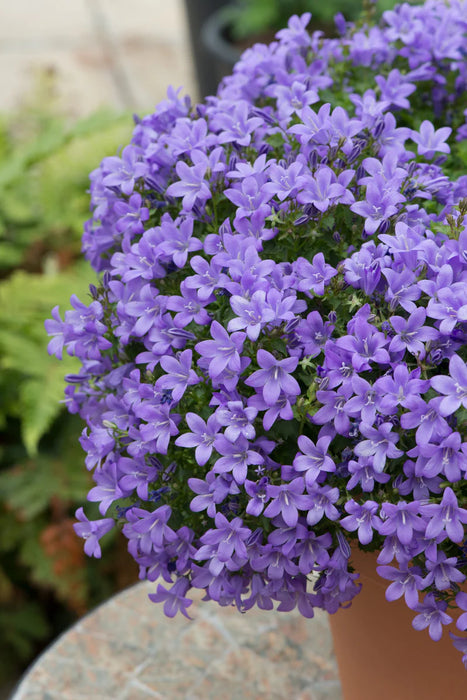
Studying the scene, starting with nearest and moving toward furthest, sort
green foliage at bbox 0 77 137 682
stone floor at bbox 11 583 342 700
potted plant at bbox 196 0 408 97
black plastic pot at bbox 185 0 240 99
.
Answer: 1. stone floor at bbox 11 583 342 700
2. green foliage at bbox 0 77 137 682
3. potted plant at bbox 196 0 408 97
4. black plastic pot at bbox 185 0 240 99

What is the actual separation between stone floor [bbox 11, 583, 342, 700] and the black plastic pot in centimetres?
342

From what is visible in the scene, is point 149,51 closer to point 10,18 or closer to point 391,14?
point 10,18

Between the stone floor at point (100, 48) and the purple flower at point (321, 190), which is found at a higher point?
the purple flower at point (321, 190)

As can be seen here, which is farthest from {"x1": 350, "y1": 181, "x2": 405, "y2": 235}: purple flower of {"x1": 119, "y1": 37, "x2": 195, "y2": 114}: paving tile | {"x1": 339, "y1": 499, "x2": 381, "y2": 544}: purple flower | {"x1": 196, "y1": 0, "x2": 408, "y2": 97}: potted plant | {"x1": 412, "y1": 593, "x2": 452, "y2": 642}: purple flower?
{"x1": 119, "y1": 37, "x2": 195, "y2": 114}: paving tile

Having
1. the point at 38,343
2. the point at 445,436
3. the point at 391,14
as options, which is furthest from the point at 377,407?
the point at 38,343

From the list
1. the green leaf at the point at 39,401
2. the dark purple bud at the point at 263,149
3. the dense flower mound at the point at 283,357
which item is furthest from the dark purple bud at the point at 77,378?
the green leaf at the point at 39,401

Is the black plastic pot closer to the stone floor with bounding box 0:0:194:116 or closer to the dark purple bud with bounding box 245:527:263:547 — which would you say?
the stone floor with bounding box 0:0:194:116

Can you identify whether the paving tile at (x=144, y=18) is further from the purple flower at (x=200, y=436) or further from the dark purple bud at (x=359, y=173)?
the purple flower at (x=200, y=436)

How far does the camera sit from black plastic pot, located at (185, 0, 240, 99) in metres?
4.80

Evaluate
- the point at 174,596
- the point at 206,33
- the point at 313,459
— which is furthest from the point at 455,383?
the point at 206,33

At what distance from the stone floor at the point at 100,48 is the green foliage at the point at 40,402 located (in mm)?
3009

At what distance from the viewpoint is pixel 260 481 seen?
1088 millimetres

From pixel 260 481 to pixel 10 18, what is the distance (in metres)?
7.84

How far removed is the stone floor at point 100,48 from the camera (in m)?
6.70
